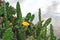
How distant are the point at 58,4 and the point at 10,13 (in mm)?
2139

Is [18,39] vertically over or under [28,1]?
under

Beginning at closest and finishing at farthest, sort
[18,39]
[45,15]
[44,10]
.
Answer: [18,39]
[45,15]
[44,10]

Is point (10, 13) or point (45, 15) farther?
point (45, 15)

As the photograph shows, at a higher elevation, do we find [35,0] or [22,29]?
[35,0]

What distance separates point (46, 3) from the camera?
526 centimetres

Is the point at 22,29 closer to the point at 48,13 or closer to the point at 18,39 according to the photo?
the point at 18,39

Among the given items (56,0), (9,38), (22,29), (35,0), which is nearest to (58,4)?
(56,0)

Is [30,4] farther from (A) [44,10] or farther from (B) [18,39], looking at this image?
(B) [18,39]

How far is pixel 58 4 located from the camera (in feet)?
17.0

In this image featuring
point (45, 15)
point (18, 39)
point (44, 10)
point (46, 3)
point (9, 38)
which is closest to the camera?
point (9, 38)

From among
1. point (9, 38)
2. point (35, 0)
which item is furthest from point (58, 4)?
point (9, 38)

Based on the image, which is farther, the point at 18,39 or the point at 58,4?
the point at 58,4

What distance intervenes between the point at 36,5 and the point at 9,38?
10.8 feet

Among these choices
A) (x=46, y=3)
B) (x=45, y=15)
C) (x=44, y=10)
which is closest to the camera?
(x=45, y=15)
